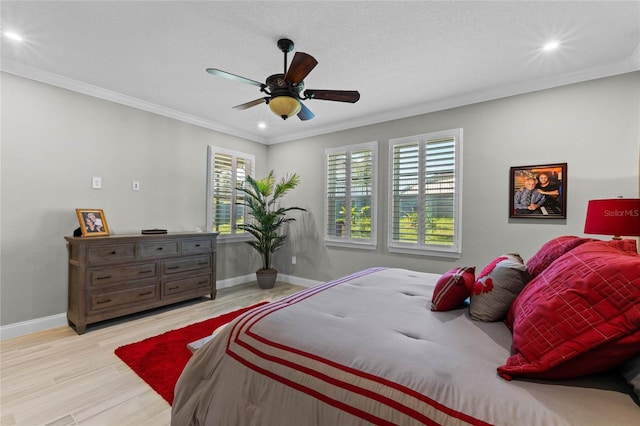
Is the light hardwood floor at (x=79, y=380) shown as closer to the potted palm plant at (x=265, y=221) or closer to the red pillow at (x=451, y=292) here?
the potted palm plant at (x=265, y=221)

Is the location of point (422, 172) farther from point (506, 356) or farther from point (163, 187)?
point (163, 187)

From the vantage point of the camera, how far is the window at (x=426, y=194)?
11.3 feet

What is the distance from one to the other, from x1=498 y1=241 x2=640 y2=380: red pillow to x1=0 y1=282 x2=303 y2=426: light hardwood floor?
200 centimetres

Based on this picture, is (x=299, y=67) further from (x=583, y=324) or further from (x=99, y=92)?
(x=99, y=92)

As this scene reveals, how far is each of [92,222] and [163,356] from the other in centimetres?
184

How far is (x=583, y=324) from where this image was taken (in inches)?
35.3

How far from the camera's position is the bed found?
83cm

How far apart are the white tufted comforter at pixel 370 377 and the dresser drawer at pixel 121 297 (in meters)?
2.22

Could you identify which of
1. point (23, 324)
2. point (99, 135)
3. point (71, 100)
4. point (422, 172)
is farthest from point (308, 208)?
point (23, 324)

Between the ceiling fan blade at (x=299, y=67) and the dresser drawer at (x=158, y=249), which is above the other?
the ceiling fan blade at (x=299, y=67)

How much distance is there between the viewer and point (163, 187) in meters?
3.94

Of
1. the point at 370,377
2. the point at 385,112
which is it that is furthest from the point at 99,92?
the point at 370,377

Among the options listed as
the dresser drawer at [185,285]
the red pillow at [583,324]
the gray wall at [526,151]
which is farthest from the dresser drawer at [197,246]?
the red pillow at [583,324]

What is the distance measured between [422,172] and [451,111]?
0.82m
